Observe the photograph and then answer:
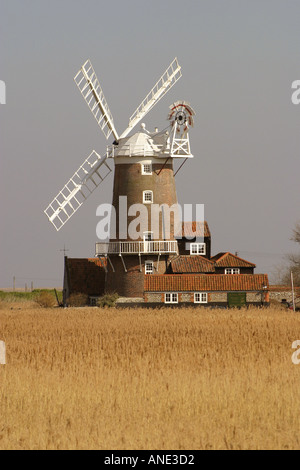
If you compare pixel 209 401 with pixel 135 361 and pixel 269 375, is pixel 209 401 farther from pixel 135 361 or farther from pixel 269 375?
pixel 135 361

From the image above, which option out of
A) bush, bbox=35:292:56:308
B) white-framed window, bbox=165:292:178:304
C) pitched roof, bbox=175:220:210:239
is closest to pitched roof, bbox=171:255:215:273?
white-framed window, bbox=165:292:178:304

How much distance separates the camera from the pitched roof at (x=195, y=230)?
2313 inches

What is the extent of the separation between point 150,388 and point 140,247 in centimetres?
3301

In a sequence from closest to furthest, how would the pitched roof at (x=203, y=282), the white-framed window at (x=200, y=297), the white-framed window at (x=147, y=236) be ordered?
the white-framed window at (x=147, y=236), the pitched roof at (x=203, y=282), the white-framed window at (x=200, y=297)

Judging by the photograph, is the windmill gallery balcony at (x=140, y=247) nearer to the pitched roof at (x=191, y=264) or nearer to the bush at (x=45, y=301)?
the pitched roof at (x=191, y=264)

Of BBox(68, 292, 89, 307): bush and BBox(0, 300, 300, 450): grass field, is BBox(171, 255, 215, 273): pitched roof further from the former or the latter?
BBox(0, 300, 300, 450): grass field

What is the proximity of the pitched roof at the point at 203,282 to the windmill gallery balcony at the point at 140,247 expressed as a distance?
157 centimetres

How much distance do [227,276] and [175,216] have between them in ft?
17.9

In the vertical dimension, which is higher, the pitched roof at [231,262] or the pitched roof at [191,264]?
the pitched roof at [231,262]

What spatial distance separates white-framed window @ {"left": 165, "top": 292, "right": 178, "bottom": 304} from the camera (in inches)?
2024

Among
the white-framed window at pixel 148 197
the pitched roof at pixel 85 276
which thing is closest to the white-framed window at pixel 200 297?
the white-framed window at pixel 148 197

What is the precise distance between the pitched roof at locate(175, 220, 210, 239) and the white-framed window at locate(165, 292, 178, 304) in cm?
748

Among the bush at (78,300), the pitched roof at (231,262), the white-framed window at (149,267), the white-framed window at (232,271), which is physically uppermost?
the pitched roof at (231,262)
